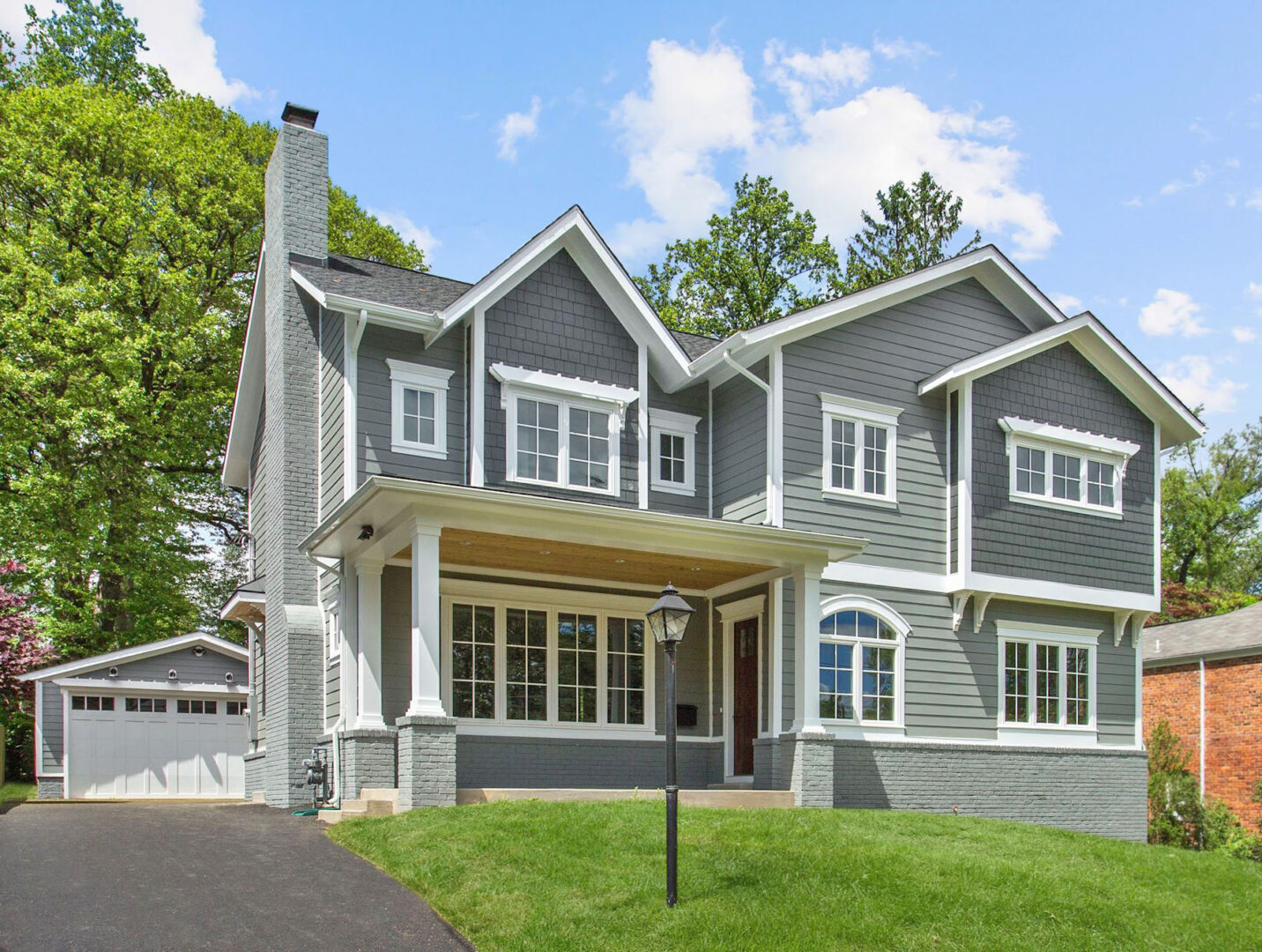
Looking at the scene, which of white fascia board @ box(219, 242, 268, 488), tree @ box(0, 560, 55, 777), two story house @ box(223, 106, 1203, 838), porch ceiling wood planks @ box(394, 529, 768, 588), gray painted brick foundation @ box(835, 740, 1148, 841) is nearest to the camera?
porch ceiling wood planks @ box(394, 529, 768, 588)

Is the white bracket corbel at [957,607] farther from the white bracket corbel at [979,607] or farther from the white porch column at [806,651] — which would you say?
the white porch column at [806,651]

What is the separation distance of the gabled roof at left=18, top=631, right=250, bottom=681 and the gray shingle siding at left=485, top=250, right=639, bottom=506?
31.8 feet

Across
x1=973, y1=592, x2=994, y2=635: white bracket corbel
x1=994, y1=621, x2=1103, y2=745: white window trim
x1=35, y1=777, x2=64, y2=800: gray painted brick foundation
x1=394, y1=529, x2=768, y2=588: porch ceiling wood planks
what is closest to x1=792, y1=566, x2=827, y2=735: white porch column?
x1=394, y1=529, x2=768, y2=588: porch ceiling wood planks

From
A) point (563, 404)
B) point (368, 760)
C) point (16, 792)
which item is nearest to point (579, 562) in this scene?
point (563, 404)

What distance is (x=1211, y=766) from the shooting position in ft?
78.6

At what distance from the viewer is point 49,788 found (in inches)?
896

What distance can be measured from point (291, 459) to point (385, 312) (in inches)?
119

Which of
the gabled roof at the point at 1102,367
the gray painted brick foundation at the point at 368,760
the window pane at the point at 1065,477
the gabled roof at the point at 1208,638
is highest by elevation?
the gabled roof at the point at 1102,367

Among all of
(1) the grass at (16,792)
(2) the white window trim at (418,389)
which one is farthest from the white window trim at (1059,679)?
(1) the grass at (16,792)

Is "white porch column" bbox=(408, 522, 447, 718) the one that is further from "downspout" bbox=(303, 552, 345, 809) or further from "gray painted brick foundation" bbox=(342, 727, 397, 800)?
"downspout" bbox=(303, 552, 345, 809)

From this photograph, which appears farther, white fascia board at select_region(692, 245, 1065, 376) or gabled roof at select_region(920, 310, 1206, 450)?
gabled roof at select_region(920, 310, 1206, 450)

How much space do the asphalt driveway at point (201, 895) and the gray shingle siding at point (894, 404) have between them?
7.81 meters

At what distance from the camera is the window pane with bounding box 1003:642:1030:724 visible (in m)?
17.9

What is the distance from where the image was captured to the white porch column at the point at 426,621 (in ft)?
41.3
